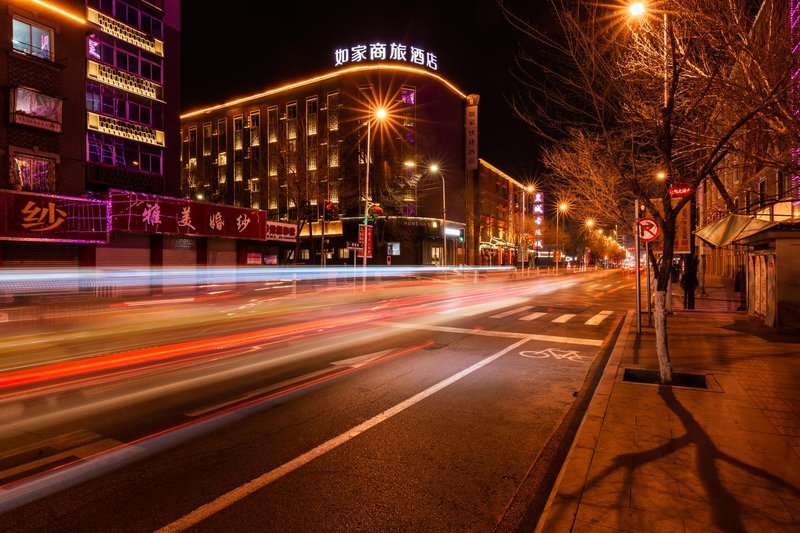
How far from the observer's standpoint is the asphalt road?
3719mm

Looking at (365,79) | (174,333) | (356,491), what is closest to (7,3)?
(174,333)

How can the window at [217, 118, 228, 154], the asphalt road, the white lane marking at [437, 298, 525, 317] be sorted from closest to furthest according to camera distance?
the asphalt road
the white lane marking at [437, 298, 525, 317]
the window at [217, 118, 228, 154]

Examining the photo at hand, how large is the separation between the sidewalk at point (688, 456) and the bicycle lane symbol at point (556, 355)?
150 centimetres

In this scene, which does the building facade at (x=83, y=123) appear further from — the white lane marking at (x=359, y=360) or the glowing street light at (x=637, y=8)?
the glowing street light at (x=637, y=8)

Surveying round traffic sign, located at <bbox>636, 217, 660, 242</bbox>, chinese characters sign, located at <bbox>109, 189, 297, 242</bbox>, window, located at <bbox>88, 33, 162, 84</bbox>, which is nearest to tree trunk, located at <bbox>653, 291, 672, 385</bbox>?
round traffic sign, located at <bbox>636, 217, 660, 242</bbox>

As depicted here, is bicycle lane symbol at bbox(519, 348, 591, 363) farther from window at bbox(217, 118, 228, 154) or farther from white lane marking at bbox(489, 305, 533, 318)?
window at bbox(217, 118, 228, 154)

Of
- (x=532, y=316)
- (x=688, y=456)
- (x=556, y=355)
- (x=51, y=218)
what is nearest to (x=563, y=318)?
(x=532, y=316)

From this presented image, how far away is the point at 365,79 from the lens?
5244 centimetres

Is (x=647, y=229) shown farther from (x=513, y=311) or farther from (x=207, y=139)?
(x=207, y=139)

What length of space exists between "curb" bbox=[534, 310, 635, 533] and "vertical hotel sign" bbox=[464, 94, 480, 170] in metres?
54.1

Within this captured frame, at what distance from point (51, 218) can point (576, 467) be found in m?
27.2

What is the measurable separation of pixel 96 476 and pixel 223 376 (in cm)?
357

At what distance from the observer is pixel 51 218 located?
23312 millimetres

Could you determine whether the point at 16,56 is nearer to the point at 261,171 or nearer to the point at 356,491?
the point at 356,491
